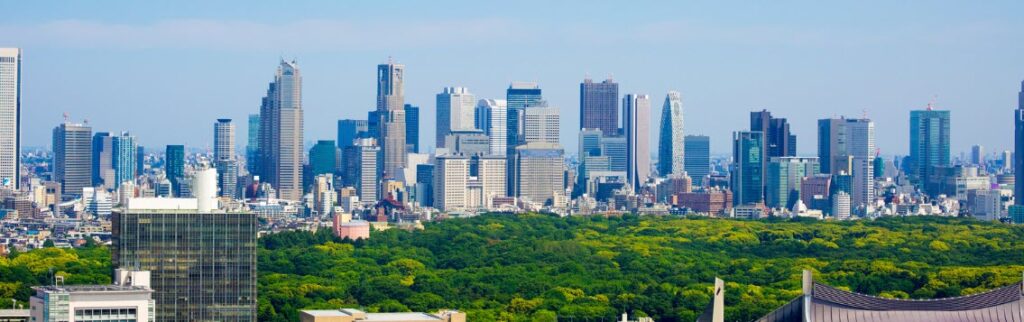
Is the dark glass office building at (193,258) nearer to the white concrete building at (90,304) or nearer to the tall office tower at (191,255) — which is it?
the tall office tower at (191,255)

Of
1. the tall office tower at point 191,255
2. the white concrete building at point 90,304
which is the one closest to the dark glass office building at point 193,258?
the tall office tower at point 191,255

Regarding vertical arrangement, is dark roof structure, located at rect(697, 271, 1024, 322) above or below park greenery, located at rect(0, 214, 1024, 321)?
above

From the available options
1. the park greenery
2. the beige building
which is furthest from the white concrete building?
the park greenery

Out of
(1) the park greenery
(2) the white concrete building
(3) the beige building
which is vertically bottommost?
(1) the park greenery

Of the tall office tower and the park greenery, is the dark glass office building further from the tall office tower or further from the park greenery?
the park greenery

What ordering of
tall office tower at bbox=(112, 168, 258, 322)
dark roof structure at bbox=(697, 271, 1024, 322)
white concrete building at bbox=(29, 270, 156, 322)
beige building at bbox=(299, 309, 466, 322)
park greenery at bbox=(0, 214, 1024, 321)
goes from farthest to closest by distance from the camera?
park greenery at bbox=(0, 214, 1024, 321)
tall office tower at bbox=(112, 168, 258, 322)
beige building at bbox=(299, 309, 466, 322)
white concrete building at bbox=(29, 270, 156, 322)
dark roof structure at bbox=(697, 271, 1024, 322)

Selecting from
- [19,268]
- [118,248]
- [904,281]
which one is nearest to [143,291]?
→ [118,248]

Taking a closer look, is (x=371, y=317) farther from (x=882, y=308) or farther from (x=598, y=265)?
(x=598, y=265)

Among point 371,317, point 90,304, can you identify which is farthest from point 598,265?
point 90,304
